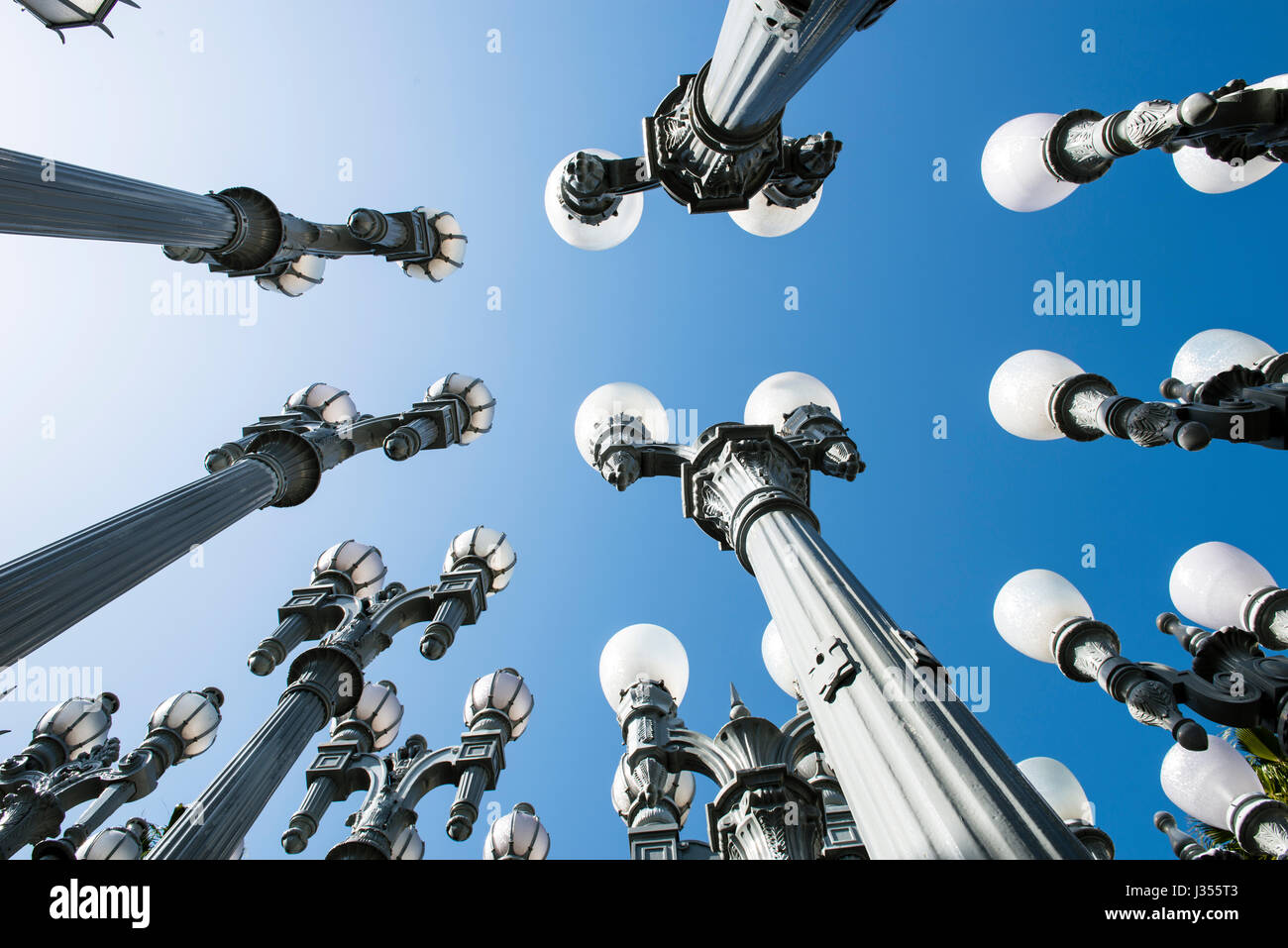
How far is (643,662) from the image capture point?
8.41 metres

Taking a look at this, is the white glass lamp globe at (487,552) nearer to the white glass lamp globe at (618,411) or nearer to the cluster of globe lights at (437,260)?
the white glass lamp globe at (618,411)

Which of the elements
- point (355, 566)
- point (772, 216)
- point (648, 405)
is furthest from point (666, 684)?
point (772, 216)

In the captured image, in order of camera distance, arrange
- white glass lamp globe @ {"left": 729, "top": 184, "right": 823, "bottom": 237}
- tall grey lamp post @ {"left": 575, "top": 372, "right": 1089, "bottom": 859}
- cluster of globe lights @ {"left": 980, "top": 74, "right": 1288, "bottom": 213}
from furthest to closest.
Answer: white glass lamp globe @ {"left": 729, "top": 184, "right": 823, "bottom": 237}
cluster of globe lights @ {"left": 980, "top": 74, "right": 1288, "bottom": 213}
tall grey lamp post @ {"left": 575, "top": 372, "right": 1089, "bottom": 859}

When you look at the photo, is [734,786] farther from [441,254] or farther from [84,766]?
[441,254]

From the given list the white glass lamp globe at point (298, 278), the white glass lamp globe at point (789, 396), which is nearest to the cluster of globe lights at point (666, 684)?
the white glass lamp globe at point (789, 396)

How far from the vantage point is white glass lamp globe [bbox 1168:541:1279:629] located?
7.78m

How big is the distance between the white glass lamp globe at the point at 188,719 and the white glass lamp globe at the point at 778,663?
779 cm

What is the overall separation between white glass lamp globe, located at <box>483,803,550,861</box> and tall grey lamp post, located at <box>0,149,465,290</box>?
7.09 meters

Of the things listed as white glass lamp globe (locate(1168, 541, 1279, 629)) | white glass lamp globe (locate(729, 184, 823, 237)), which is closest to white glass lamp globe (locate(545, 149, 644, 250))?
white glass lamp globe (locate(729, 184, 823, 237))

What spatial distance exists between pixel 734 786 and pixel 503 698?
3.62 meters

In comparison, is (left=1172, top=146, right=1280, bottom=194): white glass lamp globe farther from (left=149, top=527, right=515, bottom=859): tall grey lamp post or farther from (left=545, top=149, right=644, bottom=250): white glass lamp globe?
(left=149, top=527, right=515, bottom=859): tall grey lamp post
